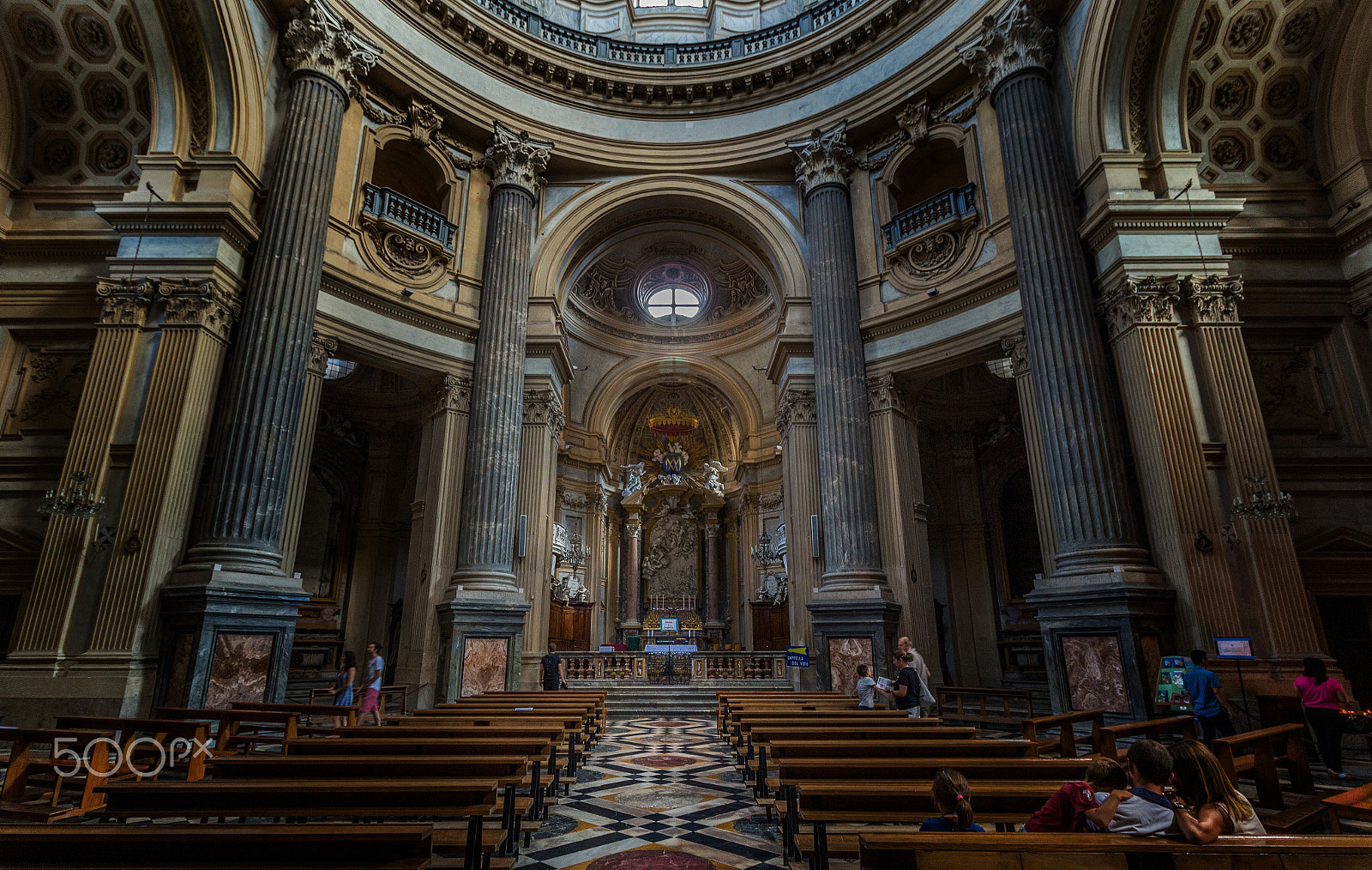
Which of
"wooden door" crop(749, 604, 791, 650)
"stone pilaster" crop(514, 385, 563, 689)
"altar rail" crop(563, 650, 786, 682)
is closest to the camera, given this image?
"stone pilaster" crop(514, 385, 563, 689)

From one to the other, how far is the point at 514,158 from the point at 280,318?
238 inches

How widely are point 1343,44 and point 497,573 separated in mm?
14676

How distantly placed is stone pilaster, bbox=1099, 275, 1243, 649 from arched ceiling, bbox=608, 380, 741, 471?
52.8 ft

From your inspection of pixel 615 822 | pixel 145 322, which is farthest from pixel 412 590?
pixel 615 822

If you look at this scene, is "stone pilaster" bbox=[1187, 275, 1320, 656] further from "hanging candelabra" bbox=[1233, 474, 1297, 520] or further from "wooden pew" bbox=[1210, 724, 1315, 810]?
"wooden pew" bbox=[1210, 724, 1315, 810]

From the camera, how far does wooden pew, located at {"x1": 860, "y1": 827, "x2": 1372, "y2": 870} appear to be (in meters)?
1.98

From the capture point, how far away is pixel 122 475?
830 centimetres

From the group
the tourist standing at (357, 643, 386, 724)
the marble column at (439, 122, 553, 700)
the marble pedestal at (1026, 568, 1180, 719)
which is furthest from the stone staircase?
the marble pedestal at (1026, 568, 1180, 719)

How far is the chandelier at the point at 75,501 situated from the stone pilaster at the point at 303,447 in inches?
81.0

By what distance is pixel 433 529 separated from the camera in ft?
38.4

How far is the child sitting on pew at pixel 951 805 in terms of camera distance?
2.48 m

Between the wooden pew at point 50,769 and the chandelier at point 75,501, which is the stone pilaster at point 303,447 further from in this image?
the wooden pew at point 50,769

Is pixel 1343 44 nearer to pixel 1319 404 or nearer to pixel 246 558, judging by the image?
pixel 1319 404

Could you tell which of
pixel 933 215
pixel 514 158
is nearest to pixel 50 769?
pixel 514 158
